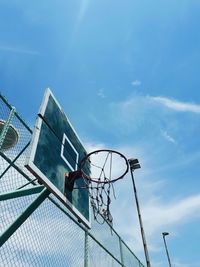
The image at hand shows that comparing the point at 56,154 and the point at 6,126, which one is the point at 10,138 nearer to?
the point at 6,126

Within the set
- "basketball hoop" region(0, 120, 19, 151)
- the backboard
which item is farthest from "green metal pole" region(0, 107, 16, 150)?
the backboard

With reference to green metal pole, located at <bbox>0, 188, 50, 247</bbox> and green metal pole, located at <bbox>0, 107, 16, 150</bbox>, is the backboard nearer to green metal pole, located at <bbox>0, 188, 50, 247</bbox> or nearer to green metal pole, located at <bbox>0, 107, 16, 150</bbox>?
green metal pole, located at <bbox>0, 188, 50, 247</bbox>

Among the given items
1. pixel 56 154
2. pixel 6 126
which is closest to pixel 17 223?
pixel 56 154

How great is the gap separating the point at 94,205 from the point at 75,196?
3.41 feet

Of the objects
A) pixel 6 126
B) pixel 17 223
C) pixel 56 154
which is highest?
pixel 6 126

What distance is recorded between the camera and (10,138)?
5.32 m

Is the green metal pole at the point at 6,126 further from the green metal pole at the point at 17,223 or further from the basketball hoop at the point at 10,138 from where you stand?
the green metal pole at the point at 17,223

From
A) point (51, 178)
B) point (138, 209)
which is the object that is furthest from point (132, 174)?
point (51, 178)

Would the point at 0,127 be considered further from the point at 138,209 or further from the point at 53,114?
the point at 138,209

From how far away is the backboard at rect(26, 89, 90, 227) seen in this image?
4.16 m

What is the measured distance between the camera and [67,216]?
560 cm

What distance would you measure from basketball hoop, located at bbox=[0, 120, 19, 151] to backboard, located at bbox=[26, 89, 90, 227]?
2.90 feet

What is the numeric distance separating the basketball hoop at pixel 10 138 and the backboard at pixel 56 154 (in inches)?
34.8

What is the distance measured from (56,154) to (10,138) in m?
1.09
